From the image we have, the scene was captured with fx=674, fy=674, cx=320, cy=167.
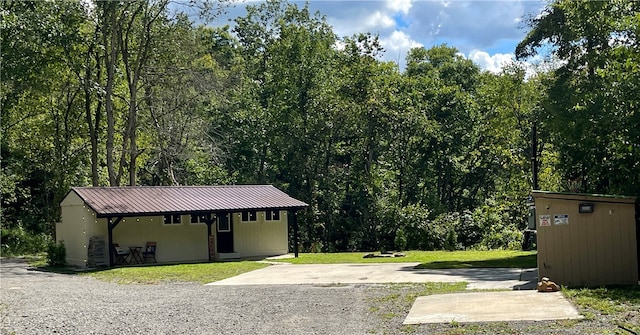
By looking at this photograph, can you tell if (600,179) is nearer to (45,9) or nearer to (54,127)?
(45,9)

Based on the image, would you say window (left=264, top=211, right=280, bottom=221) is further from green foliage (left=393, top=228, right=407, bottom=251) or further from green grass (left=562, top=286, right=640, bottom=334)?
green grass (left=562, top=286, right=640, bottom=334)

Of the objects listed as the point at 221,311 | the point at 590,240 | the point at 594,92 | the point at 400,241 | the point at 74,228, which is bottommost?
the point at 400,241

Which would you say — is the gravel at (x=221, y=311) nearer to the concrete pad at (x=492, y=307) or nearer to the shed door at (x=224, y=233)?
the concrete pad at (x=492, y=307)

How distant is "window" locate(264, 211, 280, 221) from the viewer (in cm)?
2413

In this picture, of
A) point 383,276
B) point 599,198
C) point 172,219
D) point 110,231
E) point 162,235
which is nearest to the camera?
point 599,198

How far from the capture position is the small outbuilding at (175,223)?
68.5ft

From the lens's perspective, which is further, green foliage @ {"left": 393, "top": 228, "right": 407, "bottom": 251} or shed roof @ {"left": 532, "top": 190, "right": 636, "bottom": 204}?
green foliage @ {"left": 393, "top": 228, "right": 407, "bottom": 251}

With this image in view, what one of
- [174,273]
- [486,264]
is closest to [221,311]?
[174,273]

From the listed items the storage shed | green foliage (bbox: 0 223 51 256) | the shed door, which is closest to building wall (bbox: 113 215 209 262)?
the shed door

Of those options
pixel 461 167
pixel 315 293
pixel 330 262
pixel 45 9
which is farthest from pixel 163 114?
pixel 315 293

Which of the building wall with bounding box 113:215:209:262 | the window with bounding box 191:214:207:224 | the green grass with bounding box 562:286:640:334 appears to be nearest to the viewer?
the green grass with bounding box 562:286:640:334

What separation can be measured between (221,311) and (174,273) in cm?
767

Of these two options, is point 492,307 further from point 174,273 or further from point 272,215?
point 272,215

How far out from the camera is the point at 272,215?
79.6ft
